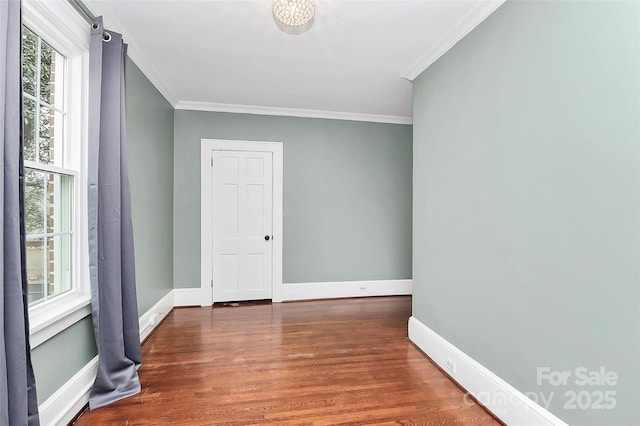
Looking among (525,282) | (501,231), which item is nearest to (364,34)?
(501,231)

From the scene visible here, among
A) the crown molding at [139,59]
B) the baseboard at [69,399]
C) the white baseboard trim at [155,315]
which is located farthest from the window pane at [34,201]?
the white baseboard trim at [155,315]

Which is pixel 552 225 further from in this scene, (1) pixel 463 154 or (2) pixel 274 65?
(2) pixel 274 65

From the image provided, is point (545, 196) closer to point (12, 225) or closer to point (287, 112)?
point (12, 225)

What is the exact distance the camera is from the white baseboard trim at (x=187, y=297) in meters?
4.04

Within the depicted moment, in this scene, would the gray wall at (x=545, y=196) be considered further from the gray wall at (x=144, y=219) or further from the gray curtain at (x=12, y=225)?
the gray wall at (x=144, y=219)

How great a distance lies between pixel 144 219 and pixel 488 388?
3079 millimetres

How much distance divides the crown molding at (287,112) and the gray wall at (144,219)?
330mm

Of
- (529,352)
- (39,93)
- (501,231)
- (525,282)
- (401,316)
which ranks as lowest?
(401,316)

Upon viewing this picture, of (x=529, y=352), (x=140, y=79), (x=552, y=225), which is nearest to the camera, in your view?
(x=552, y=225)

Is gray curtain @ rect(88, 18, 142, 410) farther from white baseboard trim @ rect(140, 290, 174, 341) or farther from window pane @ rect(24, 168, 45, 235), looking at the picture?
white baseboard trim @ rect(140, 290, 174, 341)

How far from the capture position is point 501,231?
6.42ft

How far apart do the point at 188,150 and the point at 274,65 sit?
1802mm

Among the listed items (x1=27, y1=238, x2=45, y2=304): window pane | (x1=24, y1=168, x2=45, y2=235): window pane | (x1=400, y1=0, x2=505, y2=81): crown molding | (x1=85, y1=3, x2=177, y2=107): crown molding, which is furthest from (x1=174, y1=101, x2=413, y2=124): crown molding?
(x1=27, y1=238, x2=45, y2=304): window pane

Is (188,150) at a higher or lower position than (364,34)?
lower
